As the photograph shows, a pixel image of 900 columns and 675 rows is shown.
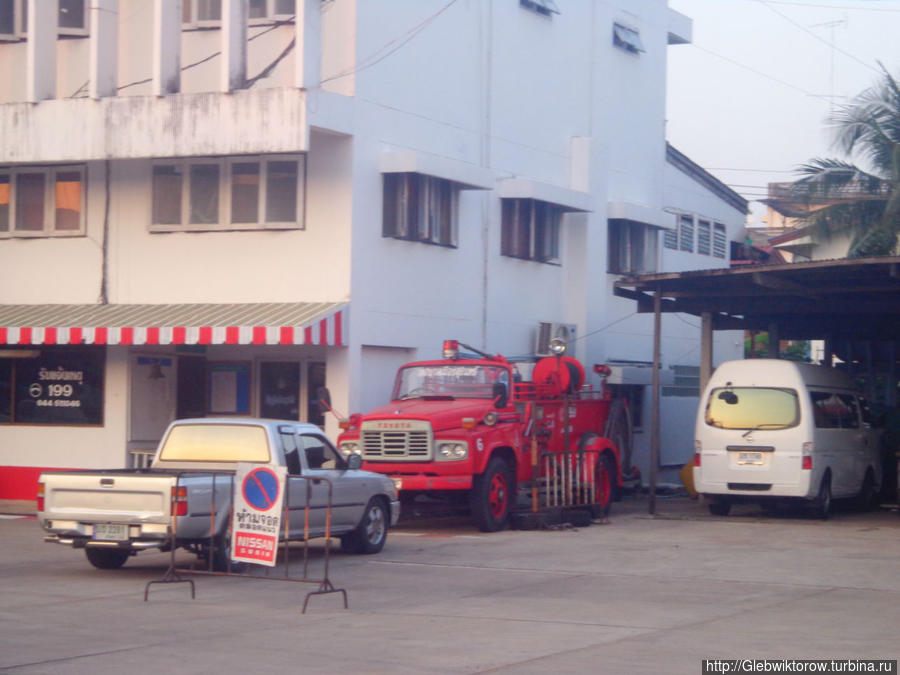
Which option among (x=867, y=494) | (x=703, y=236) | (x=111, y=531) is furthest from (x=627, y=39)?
(x=111, y=531)

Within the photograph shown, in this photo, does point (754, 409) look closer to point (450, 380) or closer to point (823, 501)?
point (823, 501)

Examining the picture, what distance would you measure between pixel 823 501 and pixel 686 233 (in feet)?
41.7

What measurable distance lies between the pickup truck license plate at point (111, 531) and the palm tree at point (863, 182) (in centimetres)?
1889

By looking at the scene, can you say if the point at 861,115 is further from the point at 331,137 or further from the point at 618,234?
the point at 331,137

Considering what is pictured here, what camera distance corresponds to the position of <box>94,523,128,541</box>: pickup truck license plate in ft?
42.0

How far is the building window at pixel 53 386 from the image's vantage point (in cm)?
2273

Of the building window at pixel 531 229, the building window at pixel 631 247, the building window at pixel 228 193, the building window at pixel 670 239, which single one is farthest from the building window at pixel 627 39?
the building window at pixel 228 193

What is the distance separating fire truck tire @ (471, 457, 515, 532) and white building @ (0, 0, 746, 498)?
329 cm

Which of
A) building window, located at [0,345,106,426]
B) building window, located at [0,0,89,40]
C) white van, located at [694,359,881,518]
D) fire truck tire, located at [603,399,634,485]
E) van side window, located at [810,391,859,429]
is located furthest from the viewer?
building window, located at [0,0,89,40]

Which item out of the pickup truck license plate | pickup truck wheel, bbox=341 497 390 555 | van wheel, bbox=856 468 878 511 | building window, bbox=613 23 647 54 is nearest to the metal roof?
van wheel, bbox=856 468 878 511

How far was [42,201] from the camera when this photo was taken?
2300 centimetres

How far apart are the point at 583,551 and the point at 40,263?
11.7 metres

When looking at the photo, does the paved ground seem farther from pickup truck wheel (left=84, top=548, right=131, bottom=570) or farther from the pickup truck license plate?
the pickup truck license plate

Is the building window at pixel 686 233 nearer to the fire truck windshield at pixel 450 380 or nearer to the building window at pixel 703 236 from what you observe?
the building window at pixel 703 236
